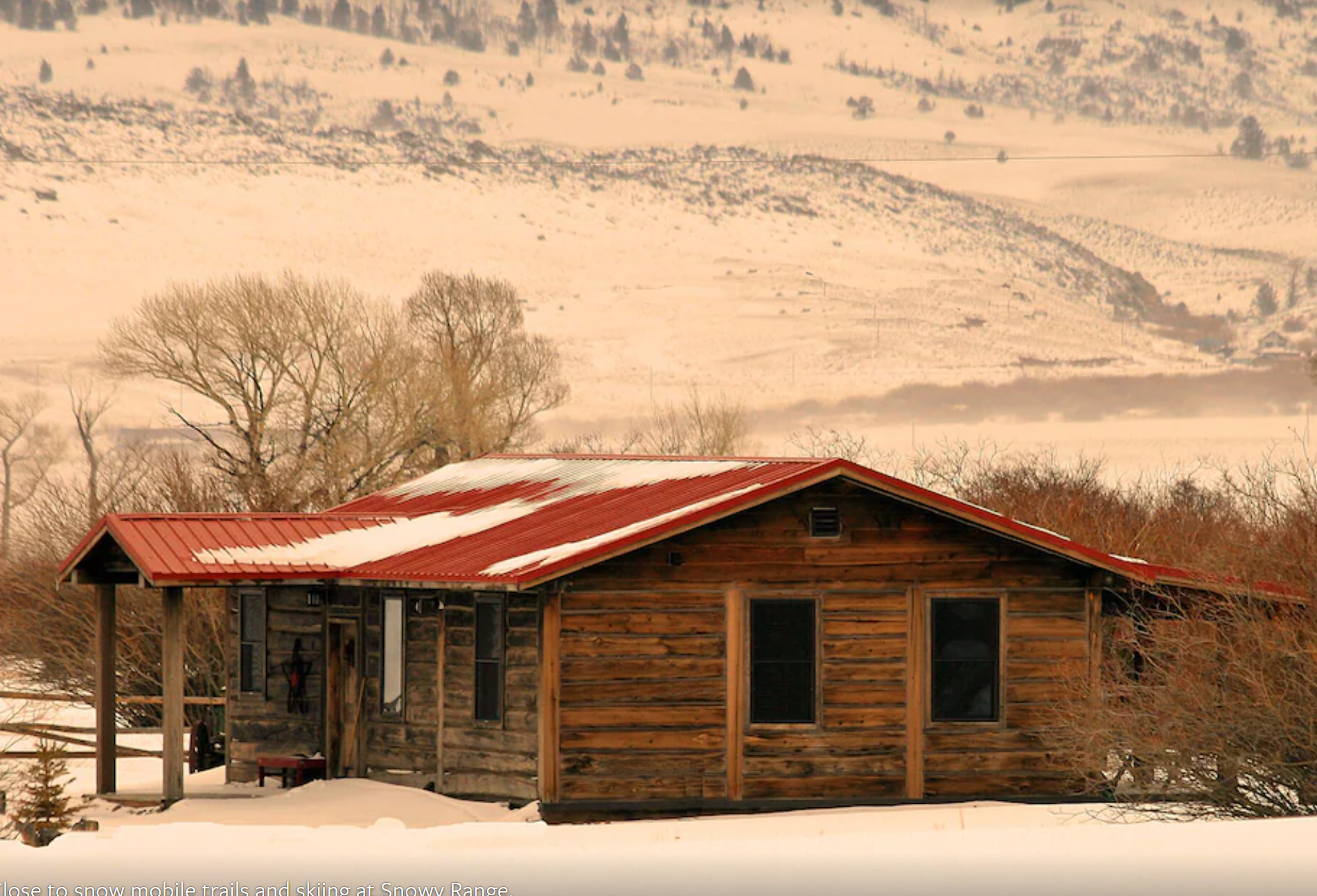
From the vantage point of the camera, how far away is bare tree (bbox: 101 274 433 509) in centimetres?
5819

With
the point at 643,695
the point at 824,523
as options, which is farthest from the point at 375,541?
the point at 824,523

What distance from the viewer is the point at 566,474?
28.8 meters

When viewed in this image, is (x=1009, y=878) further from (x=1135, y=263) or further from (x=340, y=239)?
(x=1135, y=263)

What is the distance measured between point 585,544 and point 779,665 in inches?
97.6

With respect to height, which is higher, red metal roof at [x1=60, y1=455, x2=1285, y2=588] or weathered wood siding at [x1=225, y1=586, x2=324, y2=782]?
red metal roof at [x1=60, y1=455, x2=1285, y2=588]

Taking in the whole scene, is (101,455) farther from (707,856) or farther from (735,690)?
(707,856)

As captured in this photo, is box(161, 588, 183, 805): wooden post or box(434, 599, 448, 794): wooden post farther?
box(434, 599, 448, 794): wooden post

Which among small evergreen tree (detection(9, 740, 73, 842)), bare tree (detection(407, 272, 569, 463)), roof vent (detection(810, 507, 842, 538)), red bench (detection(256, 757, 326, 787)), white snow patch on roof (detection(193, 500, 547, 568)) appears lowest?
red bench (detection(256, 757, 326, 787))

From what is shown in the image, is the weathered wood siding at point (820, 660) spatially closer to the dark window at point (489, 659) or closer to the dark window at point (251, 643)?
the dark window at point (489, 659)

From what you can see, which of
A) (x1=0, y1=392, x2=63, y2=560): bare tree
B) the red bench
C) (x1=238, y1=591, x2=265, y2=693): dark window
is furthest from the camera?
(x1=0, y1=392, x2=63, y2=560): bare tree

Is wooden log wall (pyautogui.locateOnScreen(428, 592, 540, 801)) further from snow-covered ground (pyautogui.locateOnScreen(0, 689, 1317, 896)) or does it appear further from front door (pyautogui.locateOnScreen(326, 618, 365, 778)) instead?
front door (pyautogui.locateOnScreen(326, 618, 365, 778))

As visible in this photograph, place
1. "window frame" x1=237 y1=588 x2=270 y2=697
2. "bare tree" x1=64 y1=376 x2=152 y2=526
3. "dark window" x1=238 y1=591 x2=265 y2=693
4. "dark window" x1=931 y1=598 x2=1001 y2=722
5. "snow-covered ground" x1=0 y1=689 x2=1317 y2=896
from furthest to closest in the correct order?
"bare tree" x1=64 y1=376 x2=152 y2=526
"dark window" x1=238 y1=591 x2=265 y2=693
"window frame" x1=237 y1=588 x2=270 y2=697
"dark window" x1=931 y1=598 x2=1001 y2=722
"snow-covered ground" x1=0 y1=689 x2=1317 y2=896

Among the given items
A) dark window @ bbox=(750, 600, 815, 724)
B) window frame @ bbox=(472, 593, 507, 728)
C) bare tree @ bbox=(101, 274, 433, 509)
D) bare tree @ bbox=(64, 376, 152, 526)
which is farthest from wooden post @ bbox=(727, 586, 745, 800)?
bare tree @ bbox=(101, 274, 433, 509)

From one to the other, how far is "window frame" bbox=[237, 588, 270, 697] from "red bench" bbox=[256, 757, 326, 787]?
1168 mm
